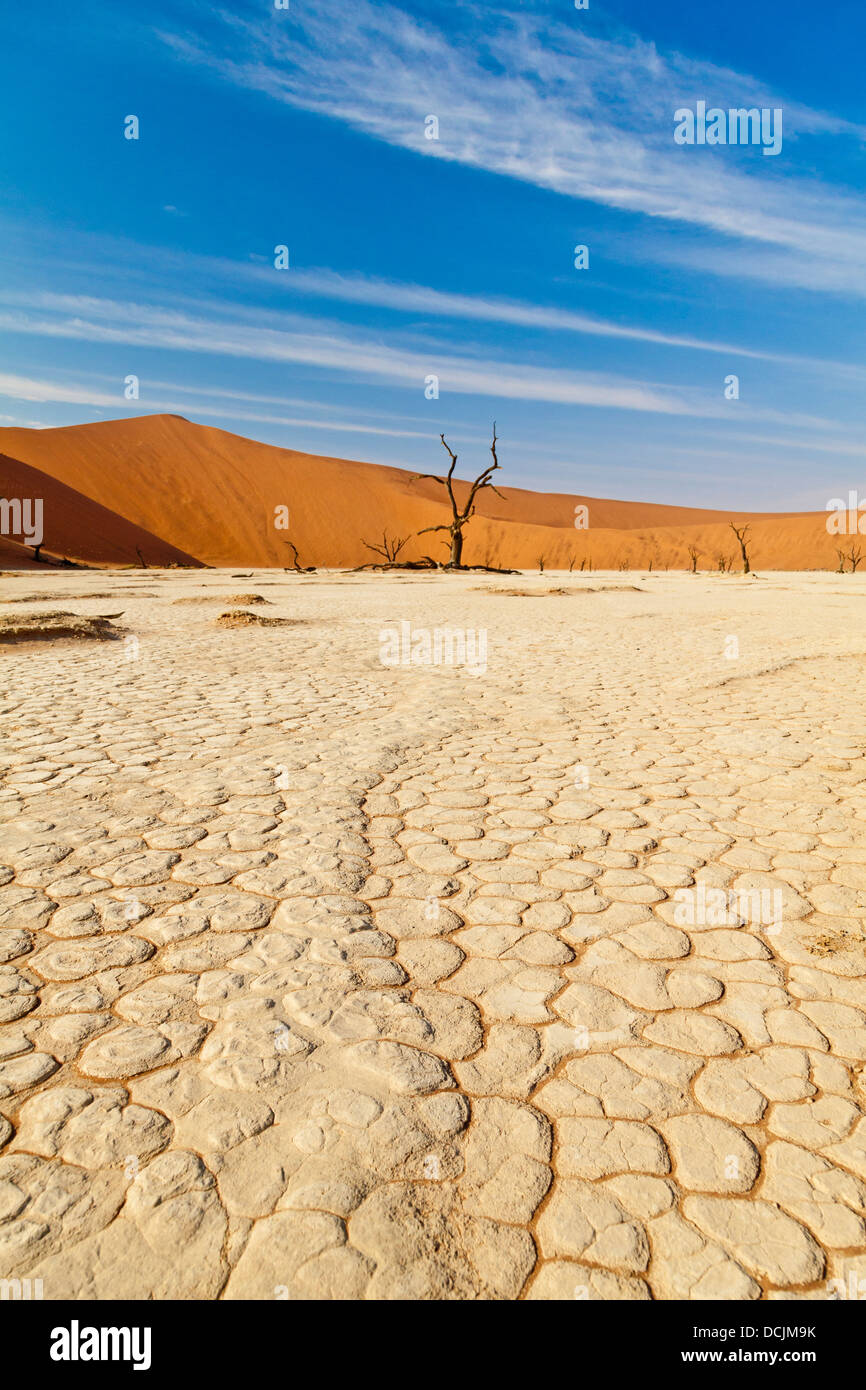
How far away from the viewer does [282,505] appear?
74.2 metres

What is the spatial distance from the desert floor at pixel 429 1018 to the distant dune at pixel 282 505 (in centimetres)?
5373

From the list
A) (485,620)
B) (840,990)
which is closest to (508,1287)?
(840,990)

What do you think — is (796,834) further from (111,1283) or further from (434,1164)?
(111,1283)

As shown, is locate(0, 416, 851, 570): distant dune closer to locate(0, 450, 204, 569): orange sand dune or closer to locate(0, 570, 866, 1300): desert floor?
locate(0, 450, 204, 569): orange sand dune

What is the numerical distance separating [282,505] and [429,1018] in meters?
76.2

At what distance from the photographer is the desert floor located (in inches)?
53.9

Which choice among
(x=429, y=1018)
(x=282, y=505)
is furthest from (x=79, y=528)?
(x=429, y=1018)

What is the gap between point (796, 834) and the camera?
3166 mm

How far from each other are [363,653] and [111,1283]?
7324 mm

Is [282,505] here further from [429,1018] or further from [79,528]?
[429,1018]

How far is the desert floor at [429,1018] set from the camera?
1.37 meters

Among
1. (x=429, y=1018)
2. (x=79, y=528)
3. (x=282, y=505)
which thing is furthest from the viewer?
(x=282, y=505)

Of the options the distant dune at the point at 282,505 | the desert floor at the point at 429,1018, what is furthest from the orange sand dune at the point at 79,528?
A: the desert floor at the point at 429,1018

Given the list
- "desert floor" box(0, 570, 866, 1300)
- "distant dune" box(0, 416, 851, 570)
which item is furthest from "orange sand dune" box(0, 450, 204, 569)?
"desert floor" box(0, 570, 866, 1300)
